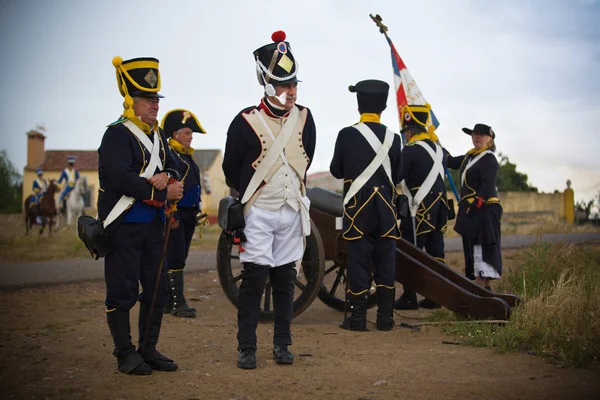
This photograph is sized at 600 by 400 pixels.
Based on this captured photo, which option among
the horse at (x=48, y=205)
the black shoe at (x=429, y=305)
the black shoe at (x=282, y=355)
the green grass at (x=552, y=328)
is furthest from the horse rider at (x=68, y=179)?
the black shoe at (x=282, y=355)

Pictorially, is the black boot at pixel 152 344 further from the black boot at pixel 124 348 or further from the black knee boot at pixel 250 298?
the black knee boot at pixel 250 298

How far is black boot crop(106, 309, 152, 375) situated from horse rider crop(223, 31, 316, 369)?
27.5 inches

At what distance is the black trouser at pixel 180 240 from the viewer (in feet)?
24.5

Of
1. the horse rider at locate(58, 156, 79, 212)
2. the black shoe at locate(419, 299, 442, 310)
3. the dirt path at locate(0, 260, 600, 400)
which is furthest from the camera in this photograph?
the horse rider at locate(58, 156, 79, 212)

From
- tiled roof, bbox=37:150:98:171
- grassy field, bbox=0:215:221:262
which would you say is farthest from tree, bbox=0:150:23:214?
grassy field, bbox=0:215:221:262

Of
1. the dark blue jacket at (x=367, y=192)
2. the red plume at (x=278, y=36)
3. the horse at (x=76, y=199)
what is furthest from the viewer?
the horse at (x=76, y=199)

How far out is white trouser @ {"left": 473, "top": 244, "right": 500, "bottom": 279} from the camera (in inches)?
322

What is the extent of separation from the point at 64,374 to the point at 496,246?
500 centimetres

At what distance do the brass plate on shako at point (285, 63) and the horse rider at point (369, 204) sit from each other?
1.48 meters

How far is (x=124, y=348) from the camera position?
489cm

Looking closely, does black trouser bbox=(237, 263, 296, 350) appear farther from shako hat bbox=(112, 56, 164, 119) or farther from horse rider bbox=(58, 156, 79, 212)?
horse rider bbox=(58, 156, 79, 212)

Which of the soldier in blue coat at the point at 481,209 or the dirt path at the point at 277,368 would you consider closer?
the dirt path at the point at 277,368

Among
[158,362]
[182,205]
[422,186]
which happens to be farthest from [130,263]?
[422,186]

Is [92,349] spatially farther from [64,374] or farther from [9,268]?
[9,268]
